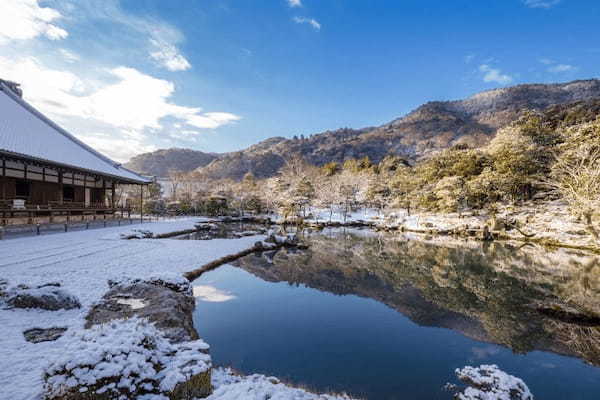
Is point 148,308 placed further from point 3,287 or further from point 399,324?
point 399,324

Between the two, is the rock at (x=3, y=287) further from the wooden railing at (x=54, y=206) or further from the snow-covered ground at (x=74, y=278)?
the wooden railing at (x=54, y=206)

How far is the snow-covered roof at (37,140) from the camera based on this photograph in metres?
11.3

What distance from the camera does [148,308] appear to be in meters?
4.49

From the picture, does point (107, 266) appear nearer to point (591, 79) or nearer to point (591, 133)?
point (591, 133)

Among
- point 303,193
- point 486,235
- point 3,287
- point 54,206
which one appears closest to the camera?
point 3,287

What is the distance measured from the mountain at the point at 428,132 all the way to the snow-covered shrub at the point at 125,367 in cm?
7641

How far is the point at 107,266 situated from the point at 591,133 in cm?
3035

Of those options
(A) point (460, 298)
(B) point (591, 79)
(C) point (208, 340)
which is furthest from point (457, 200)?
(B) point (591, 79)

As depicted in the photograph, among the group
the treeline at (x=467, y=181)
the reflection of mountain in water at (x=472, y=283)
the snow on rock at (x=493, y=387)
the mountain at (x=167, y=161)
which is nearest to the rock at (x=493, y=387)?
the snow on rock at (x=493, y=387)

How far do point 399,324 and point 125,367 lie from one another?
579cm

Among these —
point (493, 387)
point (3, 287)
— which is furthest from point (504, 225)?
point (3, 287)

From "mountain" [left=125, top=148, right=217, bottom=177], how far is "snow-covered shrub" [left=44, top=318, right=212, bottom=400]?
9347cm

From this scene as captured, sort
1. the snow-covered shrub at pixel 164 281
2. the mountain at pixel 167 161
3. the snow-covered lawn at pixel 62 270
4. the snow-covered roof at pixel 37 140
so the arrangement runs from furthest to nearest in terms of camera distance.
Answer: the mountain at pixel 167 161
the snow-covered roof at pixel 37 140
the snow-covered shrub at pixel 164 281
the snow-covered lawn at pixel 62 270

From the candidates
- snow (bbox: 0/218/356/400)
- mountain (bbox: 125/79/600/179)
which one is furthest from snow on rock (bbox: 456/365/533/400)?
mountain (bbox: 125/79/600/179)
